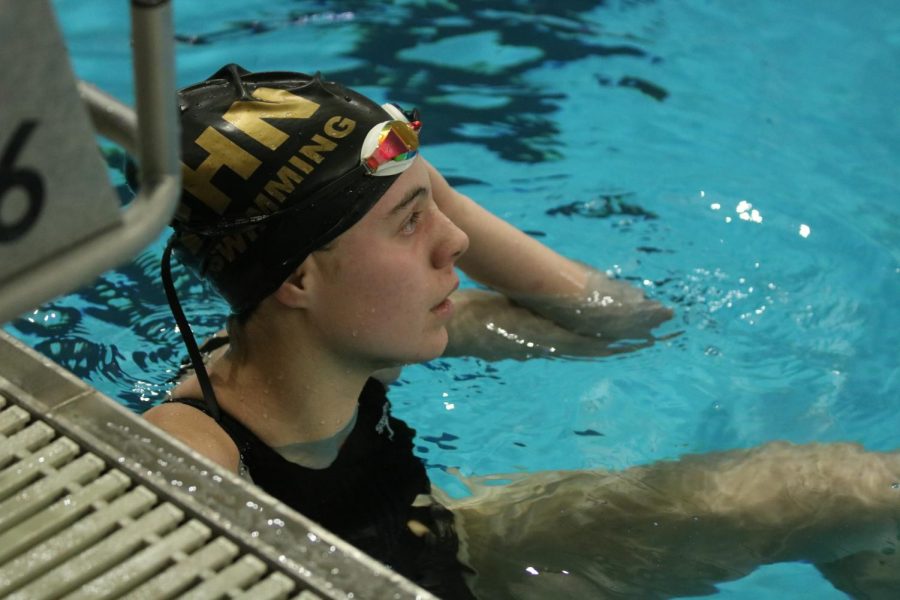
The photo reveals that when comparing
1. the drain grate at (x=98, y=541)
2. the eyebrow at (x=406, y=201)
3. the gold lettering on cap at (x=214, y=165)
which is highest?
the gold lettering on cap at (x=214, y=165)

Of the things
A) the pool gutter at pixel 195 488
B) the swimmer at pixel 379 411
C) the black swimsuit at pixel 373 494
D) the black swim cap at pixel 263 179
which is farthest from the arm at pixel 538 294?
the pool gutter at pixel 195 488

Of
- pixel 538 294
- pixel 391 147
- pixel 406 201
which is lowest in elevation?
pixel 538 294

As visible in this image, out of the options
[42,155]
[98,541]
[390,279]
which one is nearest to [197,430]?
[390,279]

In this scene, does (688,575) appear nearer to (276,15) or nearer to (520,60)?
(520,60)

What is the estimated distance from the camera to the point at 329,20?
229 inches

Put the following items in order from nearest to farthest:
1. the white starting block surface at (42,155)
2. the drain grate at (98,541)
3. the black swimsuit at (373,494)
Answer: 1. the white starting block surface at (42,155)
2. the drain grate at (98,541)
3. the black swimsuit at (373,494)

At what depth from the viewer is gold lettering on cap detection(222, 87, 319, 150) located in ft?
7.48

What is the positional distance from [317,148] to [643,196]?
2463 mm

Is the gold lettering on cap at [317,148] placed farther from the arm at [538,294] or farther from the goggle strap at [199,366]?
the arm at [538,294]

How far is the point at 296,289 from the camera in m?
2.36

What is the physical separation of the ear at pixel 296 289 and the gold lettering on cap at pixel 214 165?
197 mm

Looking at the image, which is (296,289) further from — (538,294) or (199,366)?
(538,294)

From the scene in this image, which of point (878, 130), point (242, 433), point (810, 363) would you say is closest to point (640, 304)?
point (810, 363)

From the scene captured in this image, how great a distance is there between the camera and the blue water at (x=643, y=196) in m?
3.52
